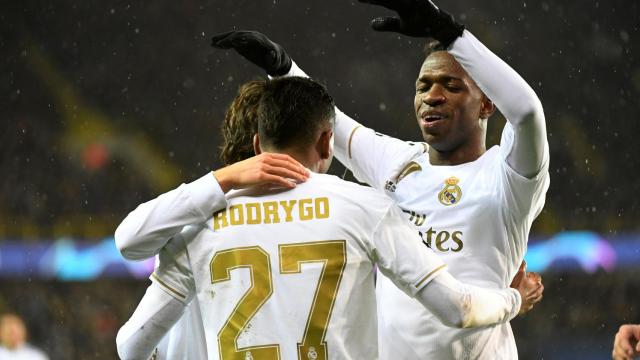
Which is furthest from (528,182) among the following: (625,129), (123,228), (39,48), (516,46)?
(39,48)

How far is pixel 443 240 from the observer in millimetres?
2279

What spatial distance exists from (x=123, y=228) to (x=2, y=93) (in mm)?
5945

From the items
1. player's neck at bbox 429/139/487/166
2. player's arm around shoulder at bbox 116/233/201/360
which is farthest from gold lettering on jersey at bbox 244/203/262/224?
player's neck at bbox 429/139/487/166

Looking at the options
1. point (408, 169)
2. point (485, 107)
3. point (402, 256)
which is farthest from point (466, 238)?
point (402, 256)

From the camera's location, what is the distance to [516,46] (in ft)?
22.0

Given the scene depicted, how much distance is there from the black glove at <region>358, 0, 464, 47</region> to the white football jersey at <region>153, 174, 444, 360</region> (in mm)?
470

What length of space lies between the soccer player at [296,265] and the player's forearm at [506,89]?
490 mm

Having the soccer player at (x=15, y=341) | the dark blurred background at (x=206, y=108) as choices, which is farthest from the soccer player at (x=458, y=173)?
the soccer player at (x=15, y=341)

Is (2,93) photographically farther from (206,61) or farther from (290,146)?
(290,146)

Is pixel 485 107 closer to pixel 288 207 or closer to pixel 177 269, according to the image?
pixel 288 207

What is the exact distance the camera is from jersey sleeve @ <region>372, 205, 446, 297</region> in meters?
1.62

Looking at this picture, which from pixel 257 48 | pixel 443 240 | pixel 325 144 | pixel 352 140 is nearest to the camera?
pixel 325 144

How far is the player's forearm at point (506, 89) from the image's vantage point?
200cm

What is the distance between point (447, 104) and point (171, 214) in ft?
3.31
